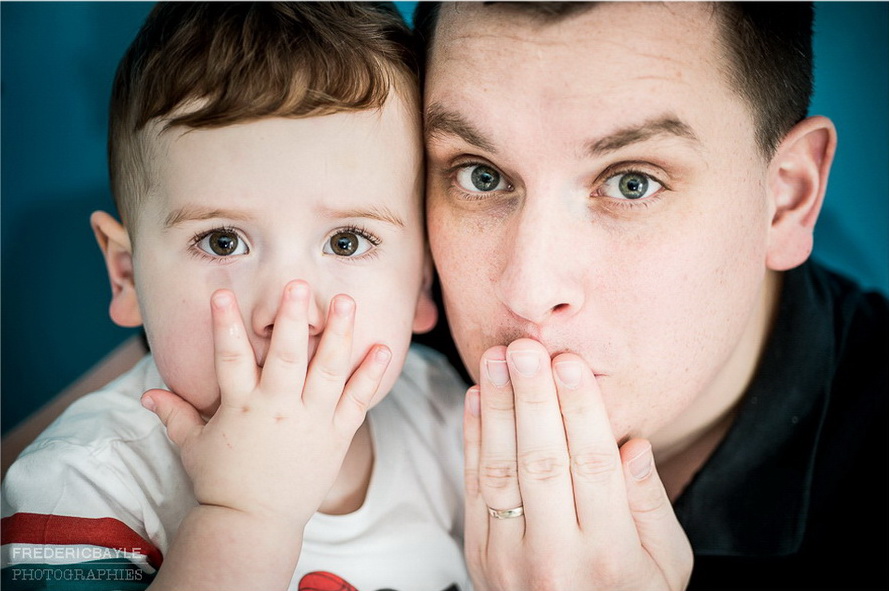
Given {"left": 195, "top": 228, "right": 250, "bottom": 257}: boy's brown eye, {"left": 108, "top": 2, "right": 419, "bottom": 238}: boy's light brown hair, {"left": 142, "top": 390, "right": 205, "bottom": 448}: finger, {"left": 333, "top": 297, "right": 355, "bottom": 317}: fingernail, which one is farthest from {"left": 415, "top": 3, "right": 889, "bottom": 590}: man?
{"left": 142, "top": 390, "right": 205, "bottom": 448}: finger

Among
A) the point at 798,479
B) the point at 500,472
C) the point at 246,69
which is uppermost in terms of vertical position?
the point at 246,69

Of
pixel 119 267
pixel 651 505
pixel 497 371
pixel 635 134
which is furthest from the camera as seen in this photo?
pixel 119 267

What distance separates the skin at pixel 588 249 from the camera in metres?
1.15

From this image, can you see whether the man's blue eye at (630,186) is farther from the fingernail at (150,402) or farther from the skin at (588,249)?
the fingernail at (150,402)

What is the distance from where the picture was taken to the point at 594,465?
4.12ft

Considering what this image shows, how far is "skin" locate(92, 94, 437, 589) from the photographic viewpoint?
118cm

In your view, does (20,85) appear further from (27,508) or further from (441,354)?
(441,354)

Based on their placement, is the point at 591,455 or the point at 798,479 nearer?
the point at 591,455

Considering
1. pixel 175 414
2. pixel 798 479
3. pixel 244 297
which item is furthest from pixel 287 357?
pixel 798 479

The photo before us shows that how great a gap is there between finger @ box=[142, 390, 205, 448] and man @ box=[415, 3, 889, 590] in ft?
1.45

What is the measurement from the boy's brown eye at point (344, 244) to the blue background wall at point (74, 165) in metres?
0.91

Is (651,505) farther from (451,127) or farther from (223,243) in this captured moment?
(223,243)

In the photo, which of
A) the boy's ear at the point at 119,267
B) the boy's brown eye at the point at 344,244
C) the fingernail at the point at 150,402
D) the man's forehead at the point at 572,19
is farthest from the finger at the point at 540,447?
the boy's ear at the point at 119,267

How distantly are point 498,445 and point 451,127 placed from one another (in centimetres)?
51
